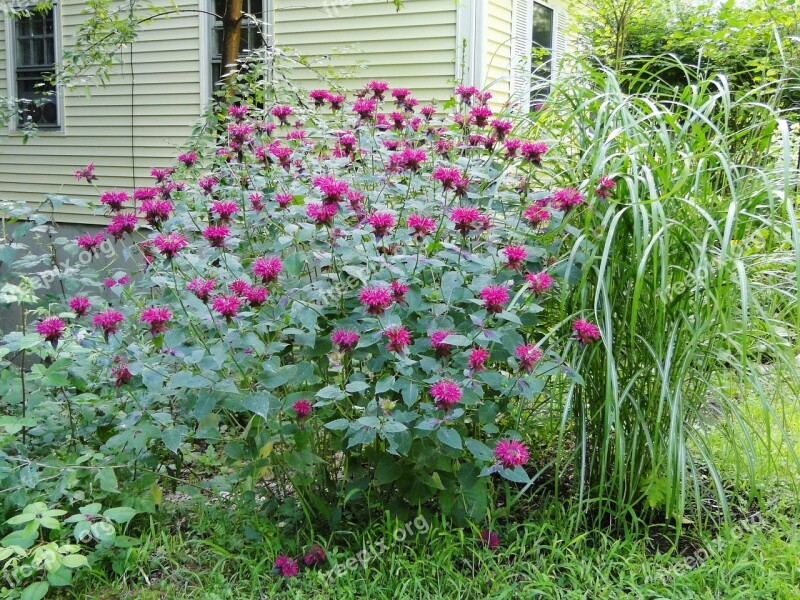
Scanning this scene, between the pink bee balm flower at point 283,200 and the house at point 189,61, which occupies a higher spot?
the house at point 189,61

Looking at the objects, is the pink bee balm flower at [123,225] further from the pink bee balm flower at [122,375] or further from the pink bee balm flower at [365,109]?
the pink bee balm flower at [365,109]

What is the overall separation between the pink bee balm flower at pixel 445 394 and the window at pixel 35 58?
24.1 feet

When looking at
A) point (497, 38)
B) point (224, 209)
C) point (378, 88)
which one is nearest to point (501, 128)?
point (378, 88)

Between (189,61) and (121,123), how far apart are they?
108 cm

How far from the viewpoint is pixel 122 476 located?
2691mm

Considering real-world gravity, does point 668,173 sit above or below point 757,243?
above

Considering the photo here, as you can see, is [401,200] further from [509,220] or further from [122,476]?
[122,476]

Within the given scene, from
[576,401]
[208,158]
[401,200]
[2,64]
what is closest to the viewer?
[576,401]

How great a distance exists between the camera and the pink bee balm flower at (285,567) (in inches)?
89.6

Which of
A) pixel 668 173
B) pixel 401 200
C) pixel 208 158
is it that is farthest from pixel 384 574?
pixel 208 158

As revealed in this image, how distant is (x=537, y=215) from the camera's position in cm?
233

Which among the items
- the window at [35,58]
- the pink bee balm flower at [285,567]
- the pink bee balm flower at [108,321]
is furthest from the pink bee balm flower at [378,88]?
the window at [35,58]

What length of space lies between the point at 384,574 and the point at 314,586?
22cm

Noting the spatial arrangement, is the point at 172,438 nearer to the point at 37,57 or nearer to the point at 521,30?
the point at 521,30
